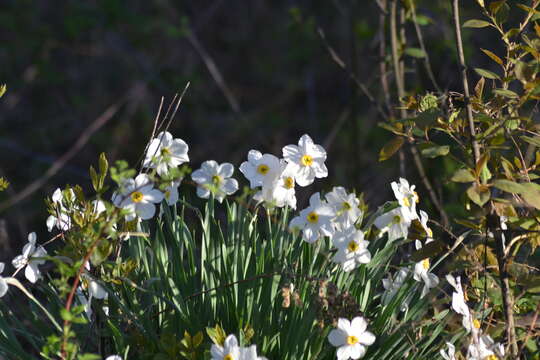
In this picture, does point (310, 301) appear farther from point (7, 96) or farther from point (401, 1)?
point (7, 96)

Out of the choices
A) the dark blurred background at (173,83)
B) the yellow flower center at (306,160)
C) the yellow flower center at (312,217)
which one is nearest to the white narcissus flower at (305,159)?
the yellow flower center at (306,160)

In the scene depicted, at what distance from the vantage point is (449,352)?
69.3 inches

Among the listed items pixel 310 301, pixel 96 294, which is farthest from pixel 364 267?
pixel 96 294

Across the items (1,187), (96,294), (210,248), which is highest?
(1,187)

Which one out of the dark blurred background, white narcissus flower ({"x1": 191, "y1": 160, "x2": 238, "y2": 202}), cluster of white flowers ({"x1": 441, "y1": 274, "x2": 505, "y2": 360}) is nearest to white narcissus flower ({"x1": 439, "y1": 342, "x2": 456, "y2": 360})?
cluster of white flowers ({"x1": 441, "y1": 274, "x2": 505, "y2": 360})

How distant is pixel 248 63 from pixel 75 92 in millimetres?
1741

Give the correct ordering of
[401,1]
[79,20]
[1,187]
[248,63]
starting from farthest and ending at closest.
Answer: [248,63], [79,20], [401,1], [1,187]

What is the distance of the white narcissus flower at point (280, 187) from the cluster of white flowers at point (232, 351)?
0.42 m

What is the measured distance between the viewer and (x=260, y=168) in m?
1.90

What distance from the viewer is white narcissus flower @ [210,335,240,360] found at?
5.26 feet

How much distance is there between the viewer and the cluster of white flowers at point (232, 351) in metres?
A: 1.60

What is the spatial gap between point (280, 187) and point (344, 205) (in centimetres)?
18

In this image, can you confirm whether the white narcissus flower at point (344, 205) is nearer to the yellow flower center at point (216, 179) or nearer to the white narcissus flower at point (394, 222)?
the white narcissus flower at point (394, 222)

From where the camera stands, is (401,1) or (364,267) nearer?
(364,267)
